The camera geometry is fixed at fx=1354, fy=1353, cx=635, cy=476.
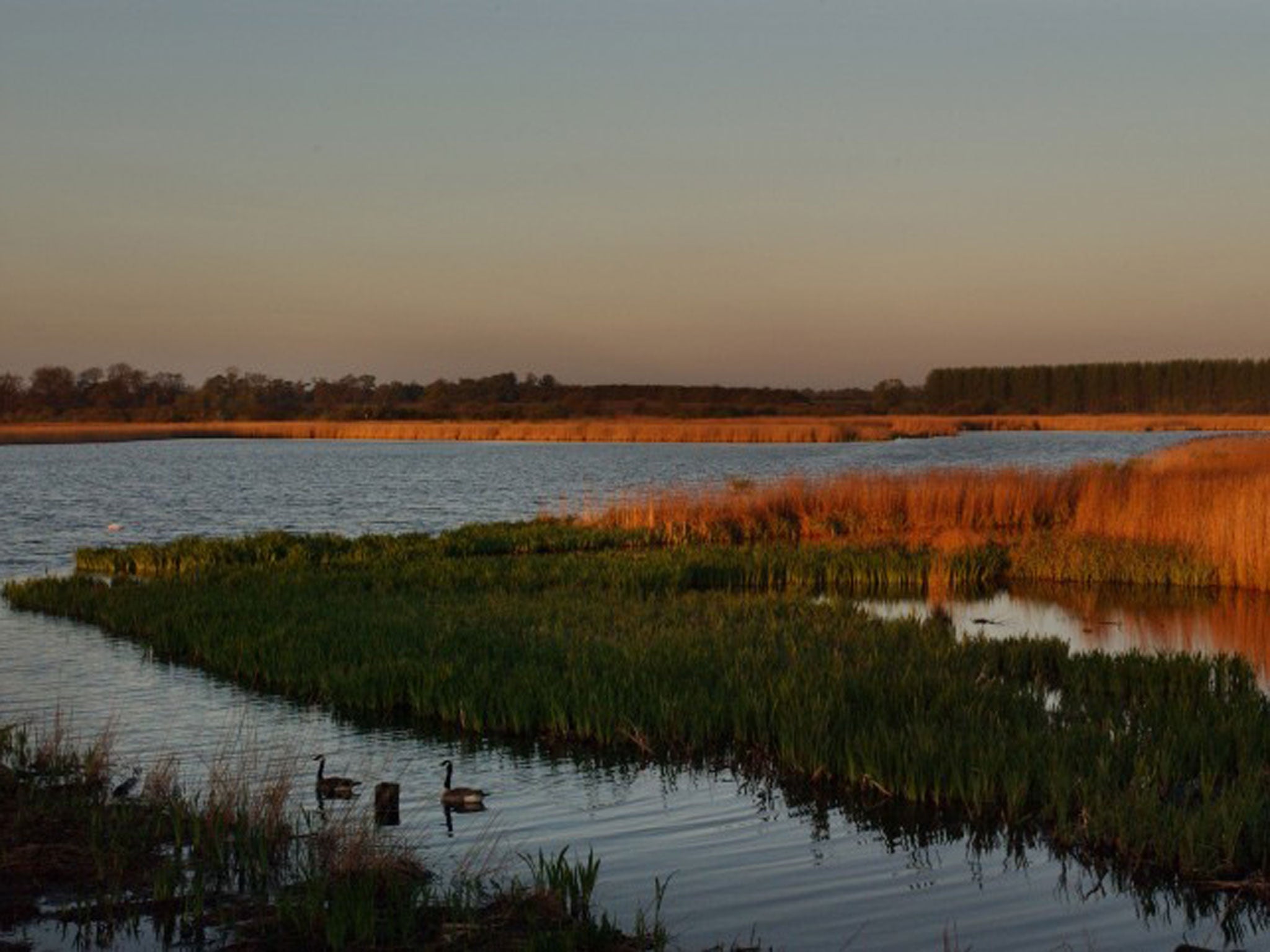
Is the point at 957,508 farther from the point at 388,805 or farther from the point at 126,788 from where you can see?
the point at 126,788

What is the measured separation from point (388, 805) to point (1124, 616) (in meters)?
14.8

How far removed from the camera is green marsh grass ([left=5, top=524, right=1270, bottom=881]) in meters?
9.98

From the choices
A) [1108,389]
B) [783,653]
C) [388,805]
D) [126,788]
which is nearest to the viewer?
[388,805]

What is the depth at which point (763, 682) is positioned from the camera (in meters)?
13.6

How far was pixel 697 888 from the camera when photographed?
889 centimetres

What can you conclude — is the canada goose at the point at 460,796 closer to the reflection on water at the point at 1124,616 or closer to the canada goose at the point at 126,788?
the canada goose at the point at 126,788

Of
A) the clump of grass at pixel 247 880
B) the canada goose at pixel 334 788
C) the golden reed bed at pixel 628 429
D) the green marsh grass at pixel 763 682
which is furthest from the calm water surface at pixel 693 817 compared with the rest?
the golden reed bed at pixel 628 429

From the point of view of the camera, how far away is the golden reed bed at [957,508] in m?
28.7

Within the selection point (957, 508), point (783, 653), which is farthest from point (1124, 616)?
point (957, 508)

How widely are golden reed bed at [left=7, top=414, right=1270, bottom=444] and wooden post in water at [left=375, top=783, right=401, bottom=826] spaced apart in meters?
76.4

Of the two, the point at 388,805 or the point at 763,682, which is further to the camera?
the point at 763,682

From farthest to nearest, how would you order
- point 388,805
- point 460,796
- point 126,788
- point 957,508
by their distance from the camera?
point 957,508 < point 460,796 < point 126,788 < point 388,805

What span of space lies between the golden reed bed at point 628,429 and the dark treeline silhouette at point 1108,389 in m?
28.0

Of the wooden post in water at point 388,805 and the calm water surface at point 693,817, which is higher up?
the wooden post in water at point 388,805
